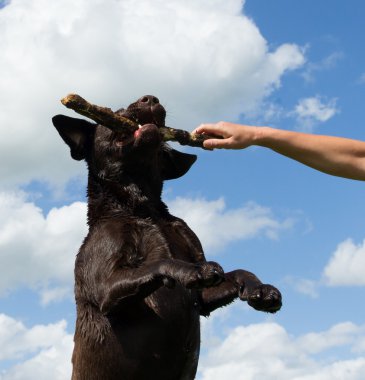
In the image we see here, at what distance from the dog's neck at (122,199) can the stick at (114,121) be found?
42 centimetres

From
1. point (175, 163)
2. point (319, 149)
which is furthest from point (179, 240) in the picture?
point (319, 149)

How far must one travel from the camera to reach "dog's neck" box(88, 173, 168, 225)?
20.3ft

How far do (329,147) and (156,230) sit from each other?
208cm

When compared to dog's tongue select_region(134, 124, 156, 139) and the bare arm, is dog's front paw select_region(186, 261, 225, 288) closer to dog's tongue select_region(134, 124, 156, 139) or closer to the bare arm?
the bare arm

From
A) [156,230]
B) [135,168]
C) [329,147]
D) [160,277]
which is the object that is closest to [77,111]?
[135,168]

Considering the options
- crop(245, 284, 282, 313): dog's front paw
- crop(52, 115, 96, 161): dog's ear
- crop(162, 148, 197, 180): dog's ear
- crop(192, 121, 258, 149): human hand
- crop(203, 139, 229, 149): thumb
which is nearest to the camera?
crop(192, 121, 258, 149): human hand

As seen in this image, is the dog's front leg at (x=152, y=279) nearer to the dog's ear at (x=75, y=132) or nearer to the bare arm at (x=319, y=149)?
the bare arm at (x=319, y=149)

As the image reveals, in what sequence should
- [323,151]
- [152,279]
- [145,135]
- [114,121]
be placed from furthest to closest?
[114,121] < [145,135] < [152,279] < [323,151]

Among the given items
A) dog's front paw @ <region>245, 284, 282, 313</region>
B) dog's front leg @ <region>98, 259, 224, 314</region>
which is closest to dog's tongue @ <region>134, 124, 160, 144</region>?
dog's front leg @ <region>98, 259, 224, 314</region>

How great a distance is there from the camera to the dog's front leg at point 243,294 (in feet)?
16.8

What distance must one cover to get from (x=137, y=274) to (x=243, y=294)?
30.7 inches

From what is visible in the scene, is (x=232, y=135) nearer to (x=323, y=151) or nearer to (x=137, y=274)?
(x=323, y=151)

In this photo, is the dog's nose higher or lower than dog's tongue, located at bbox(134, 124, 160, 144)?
higher

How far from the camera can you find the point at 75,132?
6535 millimetres
